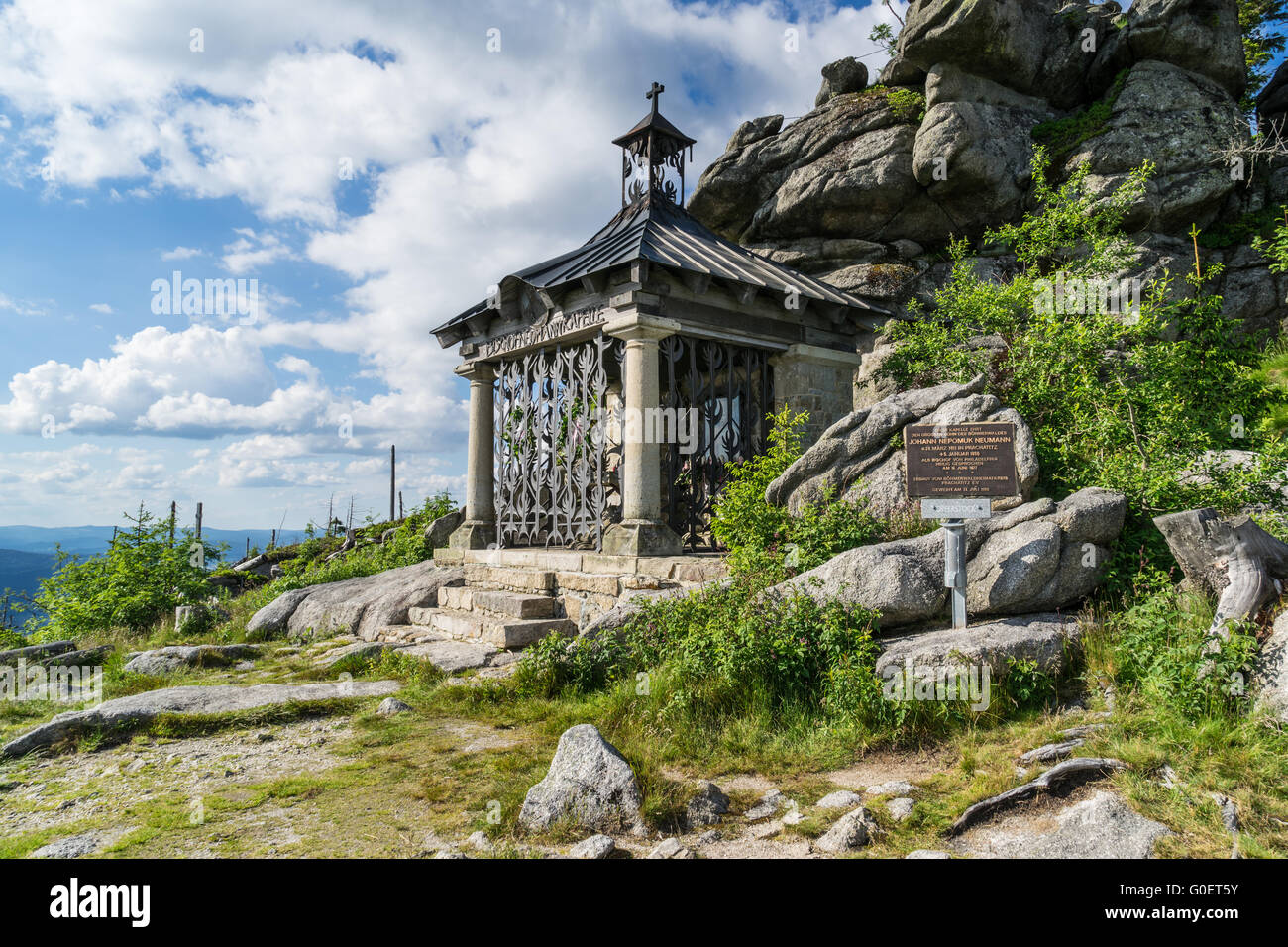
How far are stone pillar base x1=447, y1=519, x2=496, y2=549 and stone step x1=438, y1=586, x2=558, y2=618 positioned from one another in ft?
4.86

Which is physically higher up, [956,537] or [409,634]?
[956,537]

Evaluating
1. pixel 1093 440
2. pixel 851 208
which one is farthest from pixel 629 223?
pixel 1093 440

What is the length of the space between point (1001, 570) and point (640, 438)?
14.6ft

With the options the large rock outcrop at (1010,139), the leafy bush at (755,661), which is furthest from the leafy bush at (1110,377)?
the large rock outcrop at (1010,139)

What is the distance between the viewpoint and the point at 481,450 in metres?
12.1

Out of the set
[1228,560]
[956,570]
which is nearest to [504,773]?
[956,570]

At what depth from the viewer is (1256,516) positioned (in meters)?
5.90

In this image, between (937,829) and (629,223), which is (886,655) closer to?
(937,829)

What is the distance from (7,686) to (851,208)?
15.6 m

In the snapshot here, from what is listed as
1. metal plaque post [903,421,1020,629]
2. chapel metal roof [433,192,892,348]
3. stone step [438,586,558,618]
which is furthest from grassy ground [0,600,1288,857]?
chapel metal roof [433,192,892,348]

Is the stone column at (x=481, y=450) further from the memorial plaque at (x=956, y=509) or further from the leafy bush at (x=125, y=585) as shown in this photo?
the memorial plaque at (x=956, y=509)

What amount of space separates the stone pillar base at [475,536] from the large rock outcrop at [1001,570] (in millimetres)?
6725

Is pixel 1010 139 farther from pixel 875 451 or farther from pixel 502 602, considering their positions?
pixel 502 602

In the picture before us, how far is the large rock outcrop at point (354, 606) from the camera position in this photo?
410 inches
